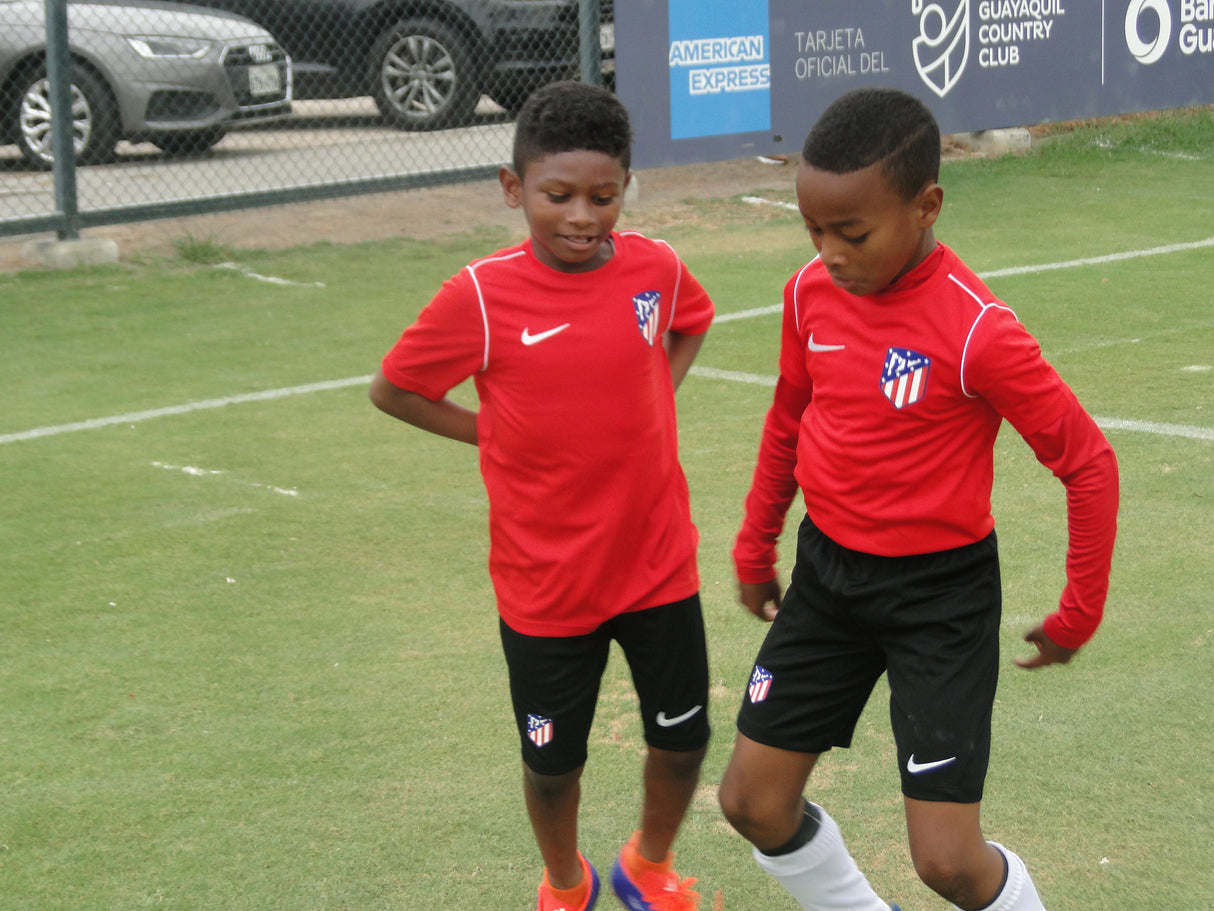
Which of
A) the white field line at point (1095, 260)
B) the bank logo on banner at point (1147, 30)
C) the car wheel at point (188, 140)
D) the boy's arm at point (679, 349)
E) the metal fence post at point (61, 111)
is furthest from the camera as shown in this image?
the bank logo on banner at point (1147, 30)

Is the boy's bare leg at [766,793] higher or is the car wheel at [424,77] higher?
the car wheel at [424,77]

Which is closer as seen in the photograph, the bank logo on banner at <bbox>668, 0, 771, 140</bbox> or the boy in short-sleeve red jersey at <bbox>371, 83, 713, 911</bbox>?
the boy in short-sleeve red jersey at <bbox>371, 83, 713, 911</bbox>

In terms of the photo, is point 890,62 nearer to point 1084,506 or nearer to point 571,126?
point 571,126

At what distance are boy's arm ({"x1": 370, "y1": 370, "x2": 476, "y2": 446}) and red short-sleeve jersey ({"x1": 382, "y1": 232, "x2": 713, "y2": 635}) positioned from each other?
0.05 metres

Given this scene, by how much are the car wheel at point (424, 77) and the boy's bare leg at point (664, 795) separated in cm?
909

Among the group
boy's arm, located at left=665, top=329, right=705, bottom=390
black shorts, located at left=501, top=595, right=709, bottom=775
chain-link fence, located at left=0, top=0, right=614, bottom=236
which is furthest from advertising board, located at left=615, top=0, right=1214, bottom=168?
black shorts, located at left=501, top=595, right=709, bottom=775

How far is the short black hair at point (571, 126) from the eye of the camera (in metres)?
2.63

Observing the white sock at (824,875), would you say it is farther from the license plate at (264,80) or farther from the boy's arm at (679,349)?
the license plate at (264,80)

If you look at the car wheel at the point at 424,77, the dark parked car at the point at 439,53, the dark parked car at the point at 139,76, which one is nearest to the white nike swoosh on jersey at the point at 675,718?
the dark parked car at the point at 139,76

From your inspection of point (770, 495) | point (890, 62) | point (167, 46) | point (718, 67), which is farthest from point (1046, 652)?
point (890, 62)

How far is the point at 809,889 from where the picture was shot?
266 cm

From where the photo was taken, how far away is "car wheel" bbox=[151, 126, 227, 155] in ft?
33.8

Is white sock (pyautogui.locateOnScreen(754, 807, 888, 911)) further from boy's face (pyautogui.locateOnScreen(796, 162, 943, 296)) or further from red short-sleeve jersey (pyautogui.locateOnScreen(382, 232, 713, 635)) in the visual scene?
boy's face (pyautogui.locateOnScreen(796, 162, 943, 296))

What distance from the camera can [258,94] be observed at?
34.8 feet
